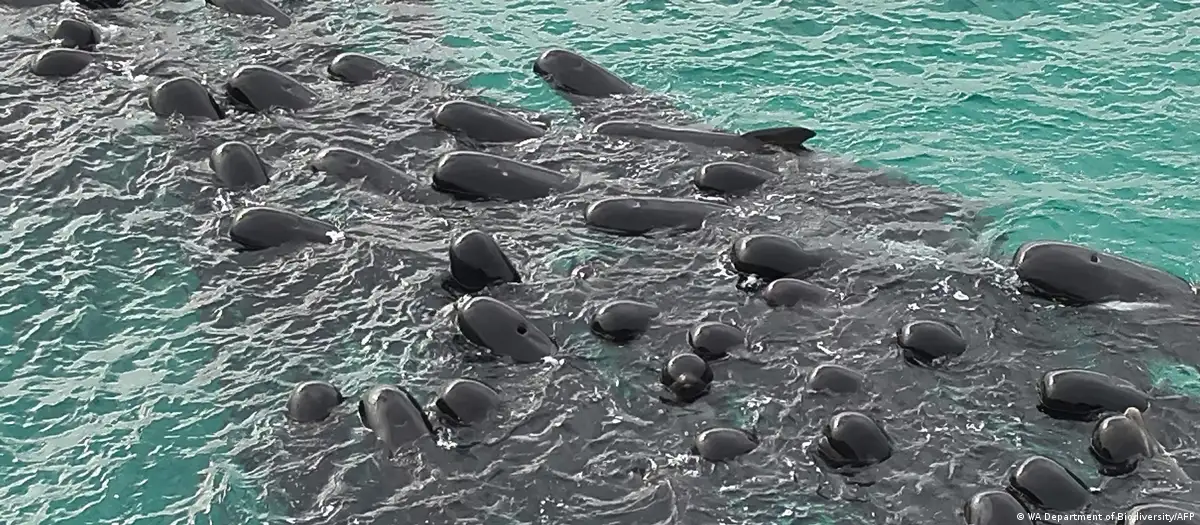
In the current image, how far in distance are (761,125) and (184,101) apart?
5.17 meters

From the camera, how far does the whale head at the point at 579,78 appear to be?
12458 millimetres

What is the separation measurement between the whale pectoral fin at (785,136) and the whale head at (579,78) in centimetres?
170

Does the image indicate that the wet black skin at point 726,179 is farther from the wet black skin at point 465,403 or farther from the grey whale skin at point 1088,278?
the wet black skin at point 465,403

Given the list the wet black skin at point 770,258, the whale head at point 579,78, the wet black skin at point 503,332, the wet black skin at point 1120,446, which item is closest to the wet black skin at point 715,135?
the whale head at point 579,78

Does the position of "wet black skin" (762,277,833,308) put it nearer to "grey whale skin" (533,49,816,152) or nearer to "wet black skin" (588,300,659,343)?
"wet black skin" (588,300,659,343)

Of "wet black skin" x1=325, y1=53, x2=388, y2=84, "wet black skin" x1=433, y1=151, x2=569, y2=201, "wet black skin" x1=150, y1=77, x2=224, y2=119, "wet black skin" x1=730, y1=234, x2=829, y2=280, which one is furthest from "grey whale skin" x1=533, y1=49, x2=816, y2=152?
"wet black skin" x1=150, y1=77, x2=224, y2=119

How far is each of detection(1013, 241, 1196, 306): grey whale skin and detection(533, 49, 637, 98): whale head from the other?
4.59 meters

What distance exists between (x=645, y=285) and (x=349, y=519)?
2.92 meters

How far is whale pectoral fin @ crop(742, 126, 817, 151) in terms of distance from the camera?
11.4 metres

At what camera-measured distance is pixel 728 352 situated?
28.5ft

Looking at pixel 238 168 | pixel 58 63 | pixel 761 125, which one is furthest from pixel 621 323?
pixel 58 63

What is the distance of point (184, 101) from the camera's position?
1166cm

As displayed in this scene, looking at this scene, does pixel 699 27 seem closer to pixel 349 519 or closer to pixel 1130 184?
pixel 1130 184

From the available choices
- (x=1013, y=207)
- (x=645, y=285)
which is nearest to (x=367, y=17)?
(x=645, y=285)
